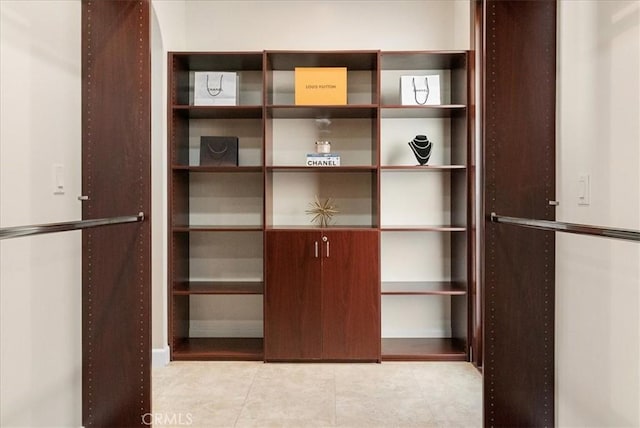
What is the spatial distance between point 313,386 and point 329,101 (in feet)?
5.79

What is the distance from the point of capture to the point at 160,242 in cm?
322

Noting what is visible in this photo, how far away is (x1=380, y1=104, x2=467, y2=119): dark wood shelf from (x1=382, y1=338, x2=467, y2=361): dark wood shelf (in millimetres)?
1557

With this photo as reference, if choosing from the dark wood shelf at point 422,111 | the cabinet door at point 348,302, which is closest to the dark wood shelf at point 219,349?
the cabinet door at point 348,302

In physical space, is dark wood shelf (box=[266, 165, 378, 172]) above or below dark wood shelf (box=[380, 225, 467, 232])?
above

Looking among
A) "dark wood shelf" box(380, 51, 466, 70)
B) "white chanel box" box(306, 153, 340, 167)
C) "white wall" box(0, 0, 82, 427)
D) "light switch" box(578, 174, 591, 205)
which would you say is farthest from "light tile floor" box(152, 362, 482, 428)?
"dark wood shelf" box(380, 51, 466, 70)

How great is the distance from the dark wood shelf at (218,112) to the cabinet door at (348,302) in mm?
984

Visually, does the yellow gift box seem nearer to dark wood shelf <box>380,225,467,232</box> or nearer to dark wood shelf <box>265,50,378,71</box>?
dark wood shelf <box>265,50,378,71</box>

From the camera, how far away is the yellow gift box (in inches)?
127

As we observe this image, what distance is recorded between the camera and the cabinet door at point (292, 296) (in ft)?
10.4

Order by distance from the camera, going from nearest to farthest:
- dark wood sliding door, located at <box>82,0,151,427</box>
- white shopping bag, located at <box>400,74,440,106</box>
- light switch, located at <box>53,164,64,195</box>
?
light switch, located at <box>53,164,64,195</box> < dark wood sliding door, located at <box>82,0,151,427</box> < white shopping bag, located at <box>400,74,440,106</box>

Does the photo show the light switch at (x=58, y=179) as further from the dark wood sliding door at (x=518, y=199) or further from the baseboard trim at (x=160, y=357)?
the dark wood sliding door at (x=518, y=199)

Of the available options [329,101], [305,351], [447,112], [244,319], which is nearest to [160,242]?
[244,319]

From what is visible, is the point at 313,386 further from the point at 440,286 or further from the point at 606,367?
the point at 606,367

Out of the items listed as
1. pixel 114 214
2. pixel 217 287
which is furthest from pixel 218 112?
pixel 114 214
